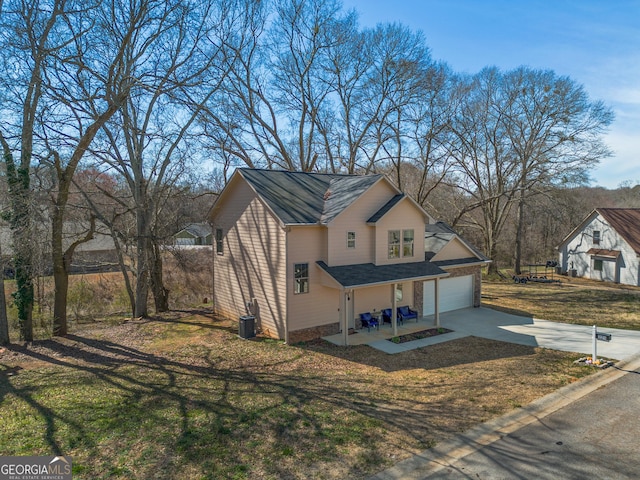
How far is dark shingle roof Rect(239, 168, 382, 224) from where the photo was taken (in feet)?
50.2

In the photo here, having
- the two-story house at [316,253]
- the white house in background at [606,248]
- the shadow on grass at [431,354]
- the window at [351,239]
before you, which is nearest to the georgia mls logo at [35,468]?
the shadow on grass at [431,354]

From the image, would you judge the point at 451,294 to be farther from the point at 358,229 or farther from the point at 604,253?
the point at 604,253

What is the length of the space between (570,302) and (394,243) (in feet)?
41.3

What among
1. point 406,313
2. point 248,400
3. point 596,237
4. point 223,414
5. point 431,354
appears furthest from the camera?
point 596,237

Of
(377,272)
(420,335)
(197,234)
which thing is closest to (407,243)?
(377,272)

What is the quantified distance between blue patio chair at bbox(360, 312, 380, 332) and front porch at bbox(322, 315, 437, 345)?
0.59 ft

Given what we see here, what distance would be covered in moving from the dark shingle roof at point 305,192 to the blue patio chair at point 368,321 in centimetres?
430

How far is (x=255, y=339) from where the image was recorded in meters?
15.1

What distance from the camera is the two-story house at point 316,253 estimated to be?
49.0 feet

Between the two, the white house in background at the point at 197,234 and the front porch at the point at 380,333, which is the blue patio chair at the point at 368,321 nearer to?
the front porch at the point at 380,333

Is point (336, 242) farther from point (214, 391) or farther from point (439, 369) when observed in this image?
point (214, 391)

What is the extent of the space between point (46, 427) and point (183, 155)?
15.0 m

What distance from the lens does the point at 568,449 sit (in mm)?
7270

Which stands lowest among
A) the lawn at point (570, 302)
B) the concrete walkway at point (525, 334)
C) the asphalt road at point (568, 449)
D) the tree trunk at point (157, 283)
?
the asphalt road at point (568, 449)
